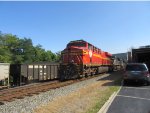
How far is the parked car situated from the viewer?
22.8 m

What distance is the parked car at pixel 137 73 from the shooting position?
22828 mm

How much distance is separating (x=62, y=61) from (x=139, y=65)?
8.70m

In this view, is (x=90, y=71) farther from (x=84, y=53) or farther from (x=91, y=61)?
(x=84, y=53)

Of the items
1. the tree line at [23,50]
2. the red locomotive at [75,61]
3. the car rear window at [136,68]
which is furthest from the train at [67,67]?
the tree line at [23,50]

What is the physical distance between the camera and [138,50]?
36281 mm

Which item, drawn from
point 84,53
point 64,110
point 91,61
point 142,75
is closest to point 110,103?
point 64,110

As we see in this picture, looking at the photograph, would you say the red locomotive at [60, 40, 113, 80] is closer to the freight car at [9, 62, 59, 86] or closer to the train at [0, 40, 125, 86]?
the train at [0, 40, 125, 86]

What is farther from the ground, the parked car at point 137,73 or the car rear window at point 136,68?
the car rear window at point 136,68

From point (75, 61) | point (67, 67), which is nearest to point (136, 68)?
point (75, 61)

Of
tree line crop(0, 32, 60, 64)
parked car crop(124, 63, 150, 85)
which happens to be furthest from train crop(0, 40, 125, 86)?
tree line crop(0, 32, 60, 64)

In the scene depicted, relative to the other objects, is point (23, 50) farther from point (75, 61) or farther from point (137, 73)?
point (137, 73)

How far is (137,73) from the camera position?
23.0 m

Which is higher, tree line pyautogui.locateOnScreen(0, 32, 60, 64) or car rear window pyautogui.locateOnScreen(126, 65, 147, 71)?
tree line pyautogui.locateOnScreen(0, 32, 60, 64)

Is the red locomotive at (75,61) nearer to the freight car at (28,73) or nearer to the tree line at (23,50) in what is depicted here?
the freight car at (28,73)
